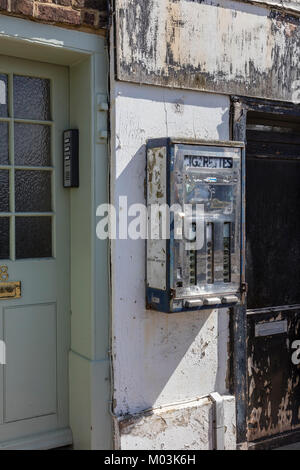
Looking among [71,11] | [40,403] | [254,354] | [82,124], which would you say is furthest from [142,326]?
[71,11]

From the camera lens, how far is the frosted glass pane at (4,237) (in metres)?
3.34

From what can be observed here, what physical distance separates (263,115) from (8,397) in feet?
8.66

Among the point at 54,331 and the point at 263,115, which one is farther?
the point at 263,115

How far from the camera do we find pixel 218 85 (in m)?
3.68

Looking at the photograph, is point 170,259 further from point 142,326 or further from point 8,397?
point 8,397

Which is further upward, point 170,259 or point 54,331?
point 170,259

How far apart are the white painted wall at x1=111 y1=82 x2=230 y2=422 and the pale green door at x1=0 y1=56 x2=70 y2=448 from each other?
1.33 feet

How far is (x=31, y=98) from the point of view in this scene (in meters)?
3.42

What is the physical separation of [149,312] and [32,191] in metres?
1.08

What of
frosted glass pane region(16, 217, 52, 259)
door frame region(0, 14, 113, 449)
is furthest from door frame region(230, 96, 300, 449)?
frosted glass pane region(16, 217, 52, 259)

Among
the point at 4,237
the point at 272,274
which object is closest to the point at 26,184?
the point at 4,237

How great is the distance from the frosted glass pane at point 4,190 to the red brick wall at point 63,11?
0.93 meters

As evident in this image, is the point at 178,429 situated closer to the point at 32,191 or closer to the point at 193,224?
the point at 193,224
